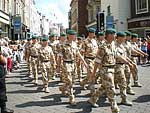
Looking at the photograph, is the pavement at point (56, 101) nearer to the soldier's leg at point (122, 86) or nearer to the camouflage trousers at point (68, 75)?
the soldier's leg at point (122, 86)

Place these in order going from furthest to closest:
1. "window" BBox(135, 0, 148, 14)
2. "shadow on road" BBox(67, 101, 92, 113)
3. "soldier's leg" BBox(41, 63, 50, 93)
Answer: "window" BBox(135, 0, 148, 14), "soldier's leg" BBox(41, 63, 50, 93), "shadow on road" BBox(67, 101, 92, 113)

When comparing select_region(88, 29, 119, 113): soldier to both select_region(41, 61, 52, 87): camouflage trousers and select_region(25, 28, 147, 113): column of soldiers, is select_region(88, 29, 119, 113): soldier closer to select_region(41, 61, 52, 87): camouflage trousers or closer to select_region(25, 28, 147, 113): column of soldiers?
select_region(25, 28, 147, 113): column of soldiers

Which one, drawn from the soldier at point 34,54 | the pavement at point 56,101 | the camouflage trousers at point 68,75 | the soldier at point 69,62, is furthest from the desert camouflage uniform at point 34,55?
the camouflage trousers at point 68,75

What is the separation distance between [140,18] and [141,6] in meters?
1.60

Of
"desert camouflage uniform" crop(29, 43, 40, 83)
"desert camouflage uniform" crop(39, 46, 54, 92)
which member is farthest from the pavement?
"desert camouflage uniform" crop(29, 43, 40, 83)

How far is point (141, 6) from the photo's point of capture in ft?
131

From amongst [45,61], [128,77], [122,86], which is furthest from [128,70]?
[45,61]

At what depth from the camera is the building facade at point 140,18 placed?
3800 cm

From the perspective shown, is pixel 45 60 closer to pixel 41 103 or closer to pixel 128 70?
pixel 41 103

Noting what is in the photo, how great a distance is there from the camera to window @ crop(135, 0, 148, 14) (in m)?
38.9

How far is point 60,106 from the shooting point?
33.8 ft

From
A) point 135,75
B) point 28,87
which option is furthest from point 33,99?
point 135,75

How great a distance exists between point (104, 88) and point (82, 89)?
4.22m

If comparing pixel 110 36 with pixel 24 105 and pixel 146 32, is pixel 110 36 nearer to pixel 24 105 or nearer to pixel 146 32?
pixel 24 105
